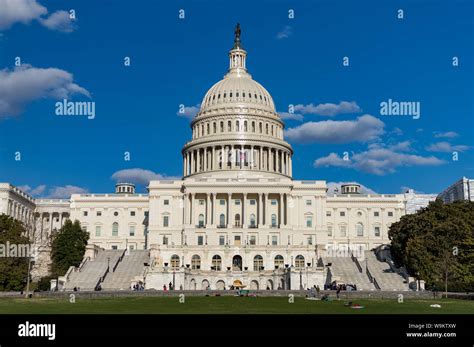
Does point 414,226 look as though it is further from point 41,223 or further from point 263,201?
point 41,223

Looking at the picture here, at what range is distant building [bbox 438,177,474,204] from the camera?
5886 inches

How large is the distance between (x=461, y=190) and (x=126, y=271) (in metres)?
94.4

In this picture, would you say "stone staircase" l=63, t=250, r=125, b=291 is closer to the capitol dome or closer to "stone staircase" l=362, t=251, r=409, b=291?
the capitol dome

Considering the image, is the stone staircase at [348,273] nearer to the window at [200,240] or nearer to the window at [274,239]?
the window at [274,239]

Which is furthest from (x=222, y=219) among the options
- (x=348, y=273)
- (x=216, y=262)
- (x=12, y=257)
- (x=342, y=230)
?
(x=12, y=257)

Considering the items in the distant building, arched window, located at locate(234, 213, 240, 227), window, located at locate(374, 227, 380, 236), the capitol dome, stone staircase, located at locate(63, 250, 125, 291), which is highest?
the capitol dome

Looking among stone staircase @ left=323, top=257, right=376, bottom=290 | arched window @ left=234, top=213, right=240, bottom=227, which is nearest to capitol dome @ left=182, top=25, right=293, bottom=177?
arched window @ left=234, top=213, right=240, bottom=227

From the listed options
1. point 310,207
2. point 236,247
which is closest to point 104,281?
point 236,247

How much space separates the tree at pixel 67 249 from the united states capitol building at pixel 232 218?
2.31 metres

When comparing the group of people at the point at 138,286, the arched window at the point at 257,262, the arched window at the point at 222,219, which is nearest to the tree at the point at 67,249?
the group of people at the point at 138,286

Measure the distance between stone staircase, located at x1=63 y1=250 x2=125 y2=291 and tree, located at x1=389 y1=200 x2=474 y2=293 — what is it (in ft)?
136

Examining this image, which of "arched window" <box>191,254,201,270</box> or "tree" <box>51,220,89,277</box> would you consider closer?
"tree" <box>51,220,89,277</box>

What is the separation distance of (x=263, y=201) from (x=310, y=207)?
31.5 ft

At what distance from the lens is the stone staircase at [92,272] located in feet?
276
